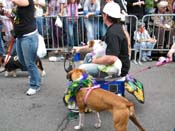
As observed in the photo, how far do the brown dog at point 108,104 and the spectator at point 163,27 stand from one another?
409cm

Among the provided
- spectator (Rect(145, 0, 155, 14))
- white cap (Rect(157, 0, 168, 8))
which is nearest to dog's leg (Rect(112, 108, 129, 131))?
white cap (Rect(157, 0, 168, 8))

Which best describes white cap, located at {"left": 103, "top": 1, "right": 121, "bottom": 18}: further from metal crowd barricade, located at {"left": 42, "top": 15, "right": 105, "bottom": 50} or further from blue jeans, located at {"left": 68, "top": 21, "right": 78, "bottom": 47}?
blue jeans, located at {"left": 68, "top": 21, "right": 78, "bottom": 47}

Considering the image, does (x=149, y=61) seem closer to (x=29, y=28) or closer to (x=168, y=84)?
(x=168, y=84)

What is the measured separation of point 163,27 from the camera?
7918 mm

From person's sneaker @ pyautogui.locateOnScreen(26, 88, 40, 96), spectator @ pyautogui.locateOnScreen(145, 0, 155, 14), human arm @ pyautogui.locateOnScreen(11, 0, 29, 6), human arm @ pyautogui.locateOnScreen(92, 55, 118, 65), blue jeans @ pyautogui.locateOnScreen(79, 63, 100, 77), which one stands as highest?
human arm @ pyautogui.locateOnScreen(11, 0, 29, 6)

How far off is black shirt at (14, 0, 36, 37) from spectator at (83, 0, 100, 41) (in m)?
2.87

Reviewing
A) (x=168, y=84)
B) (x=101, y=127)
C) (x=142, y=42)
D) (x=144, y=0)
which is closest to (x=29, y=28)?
(x=101, y=127)

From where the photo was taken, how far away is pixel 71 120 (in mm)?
4746

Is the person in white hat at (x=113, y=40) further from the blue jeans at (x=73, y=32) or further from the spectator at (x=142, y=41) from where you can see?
the blue jeans at (x=73, y=32)

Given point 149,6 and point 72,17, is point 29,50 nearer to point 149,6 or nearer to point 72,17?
point 72,17

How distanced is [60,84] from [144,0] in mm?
3591

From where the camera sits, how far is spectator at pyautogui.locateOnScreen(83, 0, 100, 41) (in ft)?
26.1

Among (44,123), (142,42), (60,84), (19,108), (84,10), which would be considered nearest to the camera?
(44,123)

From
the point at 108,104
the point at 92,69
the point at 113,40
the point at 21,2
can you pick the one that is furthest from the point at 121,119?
the point at 21,2
